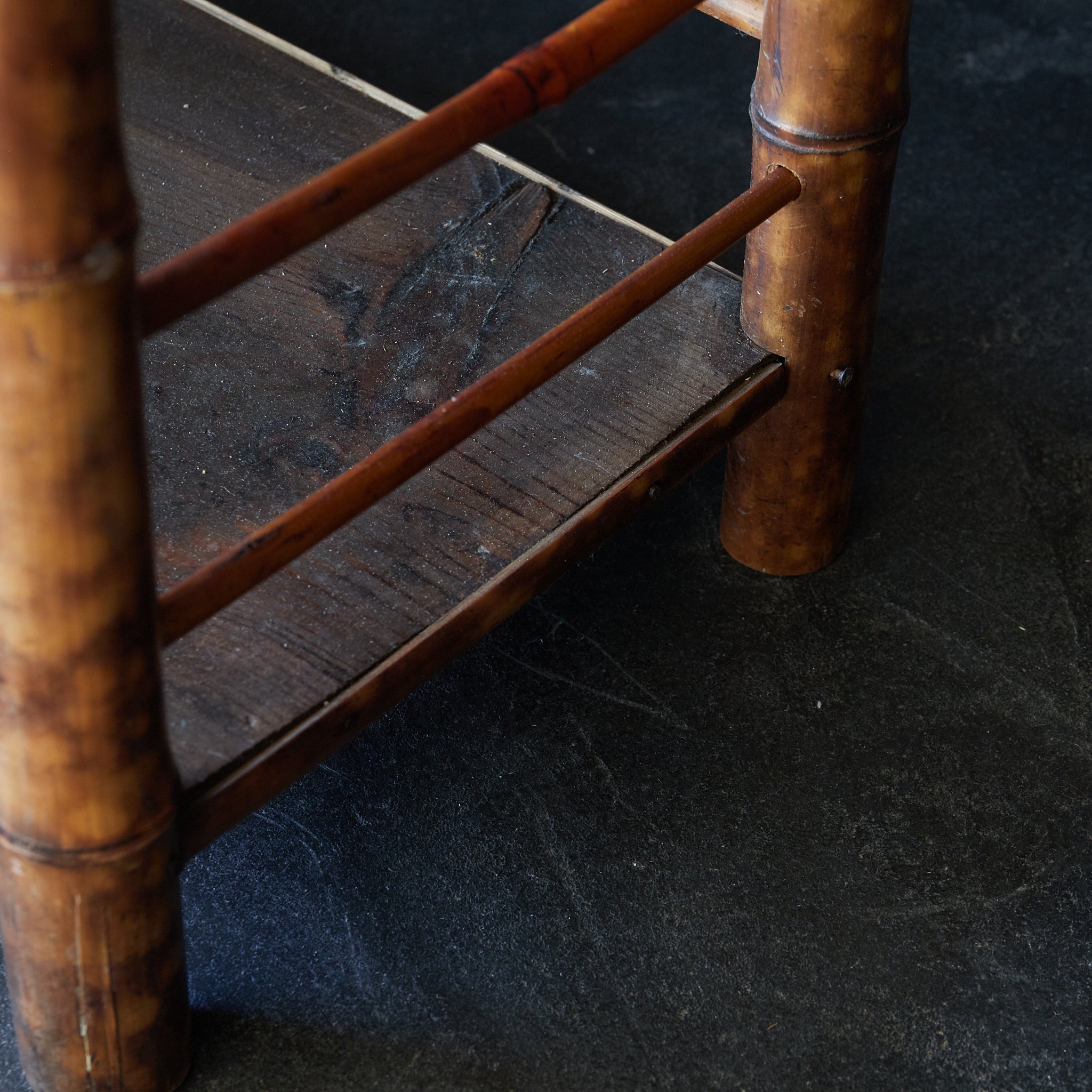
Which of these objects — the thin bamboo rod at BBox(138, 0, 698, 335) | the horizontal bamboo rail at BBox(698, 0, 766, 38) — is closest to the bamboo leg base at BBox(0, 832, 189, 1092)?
the thin bamboo rod at BBox(138, 0, 698, 335)

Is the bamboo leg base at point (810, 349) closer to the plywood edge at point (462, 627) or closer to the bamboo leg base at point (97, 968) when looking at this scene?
the plywood edge at point (462, 627)

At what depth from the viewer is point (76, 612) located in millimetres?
779

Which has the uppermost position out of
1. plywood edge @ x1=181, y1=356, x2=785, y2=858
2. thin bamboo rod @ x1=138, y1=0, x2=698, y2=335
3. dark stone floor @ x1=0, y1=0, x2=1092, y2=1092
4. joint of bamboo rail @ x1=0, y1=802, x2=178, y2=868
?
thin bamboo rod @ x1=138, y1=0, x2=698, y2=335

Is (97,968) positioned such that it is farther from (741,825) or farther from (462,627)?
(741,825)

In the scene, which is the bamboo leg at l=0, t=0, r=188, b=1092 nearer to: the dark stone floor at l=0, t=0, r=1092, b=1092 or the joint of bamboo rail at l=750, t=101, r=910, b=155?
the dark stone floor at l=0, t=0, r=1092, b=1092

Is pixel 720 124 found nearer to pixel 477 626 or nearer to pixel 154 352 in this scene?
pixel 154 352

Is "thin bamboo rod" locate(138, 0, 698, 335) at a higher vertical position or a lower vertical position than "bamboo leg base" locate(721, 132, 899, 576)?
higher

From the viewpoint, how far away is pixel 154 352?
1.31 metres

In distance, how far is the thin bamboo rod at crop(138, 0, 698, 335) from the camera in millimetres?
765

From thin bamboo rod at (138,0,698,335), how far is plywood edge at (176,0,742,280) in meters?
0.44

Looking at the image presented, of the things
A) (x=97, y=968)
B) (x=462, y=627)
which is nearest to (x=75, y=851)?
(x=97, y=968)

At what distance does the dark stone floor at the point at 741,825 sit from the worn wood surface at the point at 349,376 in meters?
0.25

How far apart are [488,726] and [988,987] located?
467 mm

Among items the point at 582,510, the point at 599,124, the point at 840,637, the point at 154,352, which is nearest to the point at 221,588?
the point at 582,510
